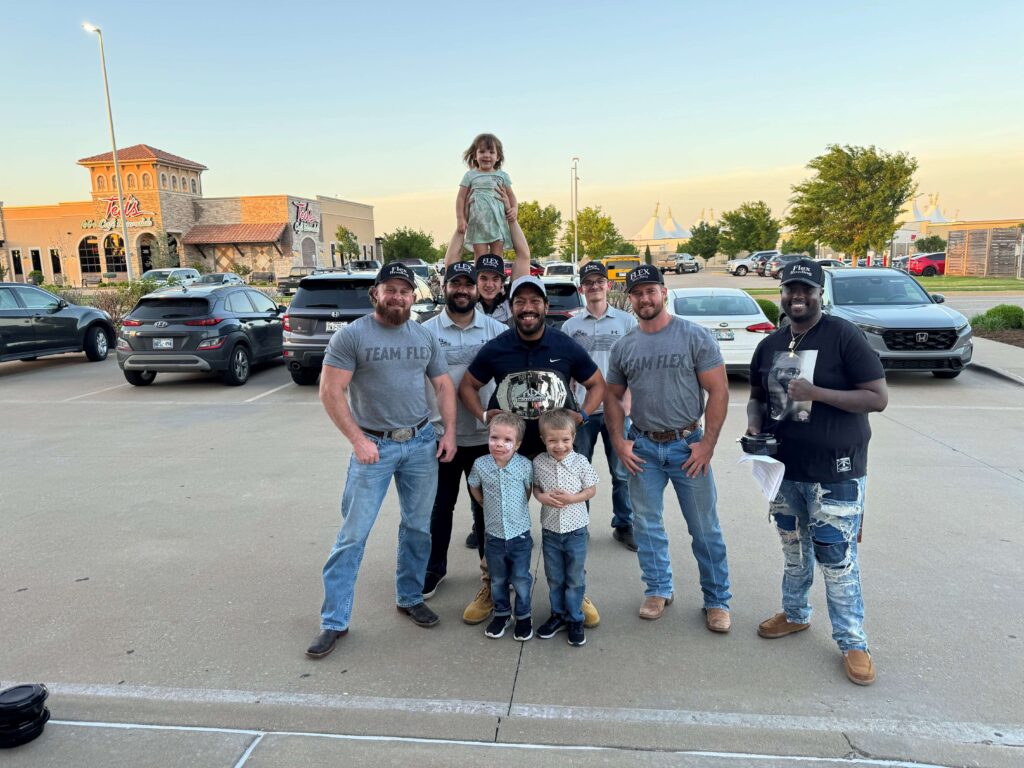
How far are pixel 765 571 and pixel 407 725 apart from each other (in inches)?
96.3

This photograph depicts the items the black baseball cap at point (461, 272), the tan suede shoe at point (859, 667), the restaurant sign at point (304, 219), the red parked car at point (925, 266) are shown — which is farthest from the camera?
the restaurant sign at point (304, 219)

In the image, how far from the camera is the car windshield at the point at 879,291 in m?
11.1

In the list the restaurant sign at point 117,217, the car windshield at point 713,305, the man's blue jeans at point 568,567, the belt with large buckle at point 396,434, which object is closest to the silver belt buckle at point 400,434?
the belt with large buckle at point 396,434

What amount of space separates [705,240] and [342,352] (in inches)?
2773

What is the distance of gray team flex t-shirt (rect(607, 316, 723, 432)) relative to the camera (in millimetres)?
3559

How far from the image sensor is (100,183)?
147 ft

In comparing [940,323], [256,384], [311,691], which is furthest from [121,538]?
[940,323]

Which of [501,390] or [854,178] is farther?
[854,178]

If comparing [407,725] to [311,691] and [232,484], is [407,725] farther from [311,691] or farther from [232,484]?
[232,484]

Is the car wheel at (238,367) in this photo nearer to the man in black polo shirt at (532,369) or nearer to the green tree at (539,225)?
the man in black polo shirt at (532,369)

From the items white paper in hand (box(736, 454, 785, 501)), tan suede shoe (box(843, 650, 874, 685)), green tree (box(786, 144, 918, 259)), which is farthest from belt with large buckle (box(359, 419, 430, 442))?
green tree (box(786, 144, 918, 259))

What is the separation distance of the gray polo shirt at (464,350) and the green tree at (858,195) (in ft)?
109

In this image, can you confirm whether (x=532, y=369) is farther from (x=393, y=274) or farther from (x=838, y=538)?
(x=838, y=538)

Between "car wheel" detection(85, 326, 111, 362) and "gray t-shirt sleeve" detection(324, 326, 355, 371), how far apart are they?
1301cm
